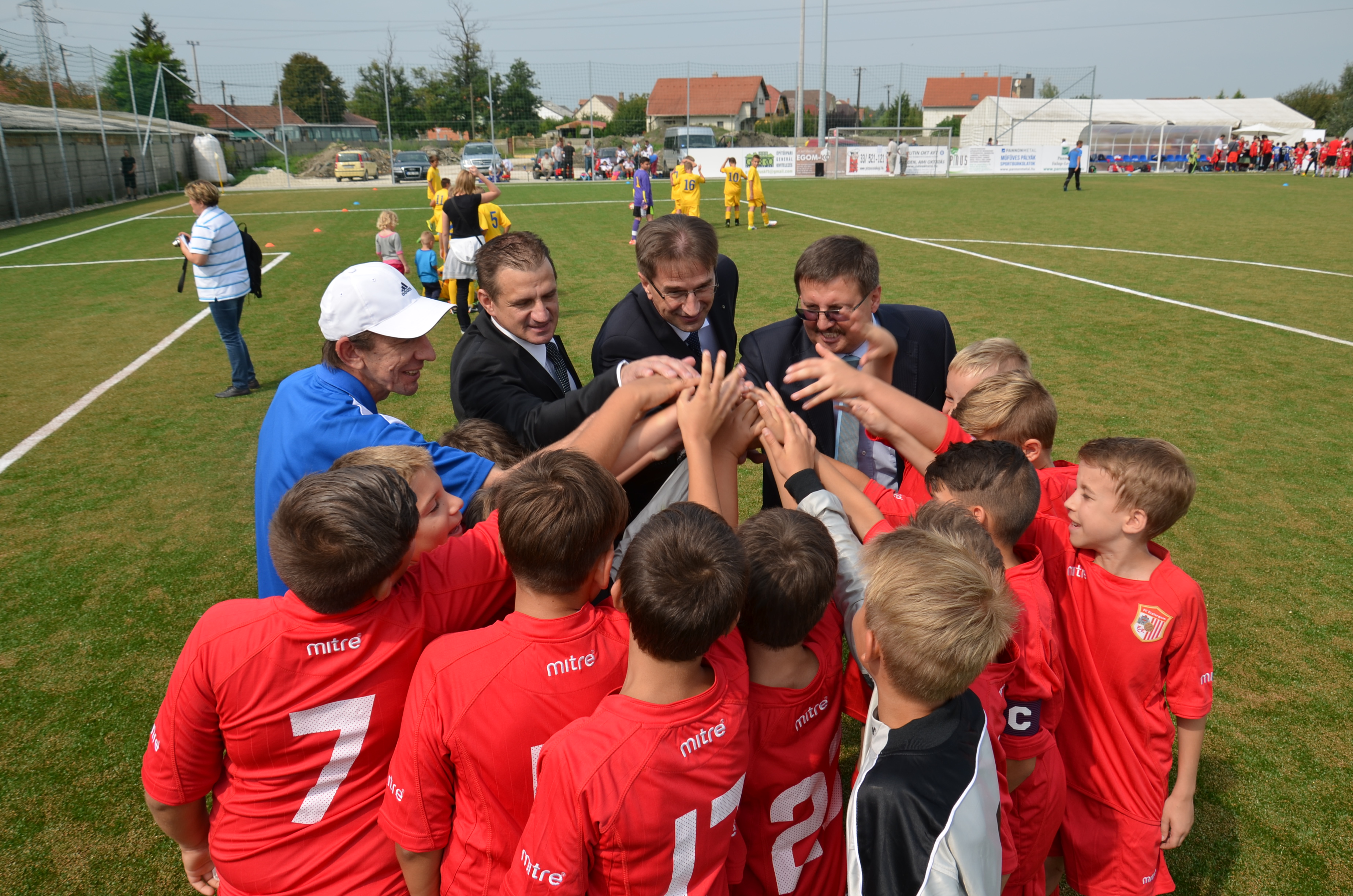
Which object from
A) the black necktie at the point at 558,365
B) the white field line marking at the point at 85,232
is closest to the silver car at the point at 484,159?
the white field line marking at the point at 85,232

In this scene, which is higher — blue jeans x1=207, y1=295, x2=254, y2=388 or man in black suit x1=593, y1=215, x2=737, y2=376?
man in black suit x1=593, y1=215, x2=737, y2=376

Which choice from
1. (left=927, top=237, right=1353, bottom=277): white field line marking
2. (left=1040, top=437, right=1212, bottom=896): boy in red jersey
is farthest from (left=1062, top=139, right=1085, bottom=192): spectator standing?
(left=1040, top=437, right=1212, bottom=896): boy in red jersey

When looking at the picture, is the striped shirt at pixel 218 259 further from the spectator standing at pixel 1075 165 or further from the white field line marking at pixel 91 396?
the spectator standing at pixel 1075 165

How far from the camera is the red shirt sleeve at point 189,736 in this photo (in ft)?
6.19

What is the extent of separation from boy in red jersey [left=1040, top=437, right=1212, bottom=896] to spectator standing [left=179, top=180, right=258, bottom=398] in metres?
8.82

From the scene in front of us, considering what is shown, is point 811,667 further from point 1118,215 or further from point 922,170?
point 922,170

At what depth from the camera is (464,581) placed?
86.0 inches

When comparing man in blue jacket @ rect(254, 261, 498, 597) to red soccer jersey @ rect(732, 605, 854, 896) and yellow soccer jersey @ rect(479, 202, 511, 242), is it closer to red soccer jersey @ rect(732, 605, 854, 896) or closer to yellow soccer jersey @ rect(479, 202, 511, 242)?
red soccer jersey @ rect(732, 605, 854, 896)

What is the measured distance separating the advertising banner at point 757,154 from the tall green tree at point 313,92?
111 feet

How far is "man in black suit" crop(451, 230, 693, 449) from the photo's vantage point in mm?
2988

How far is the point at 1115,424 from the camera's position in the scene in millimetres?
7246

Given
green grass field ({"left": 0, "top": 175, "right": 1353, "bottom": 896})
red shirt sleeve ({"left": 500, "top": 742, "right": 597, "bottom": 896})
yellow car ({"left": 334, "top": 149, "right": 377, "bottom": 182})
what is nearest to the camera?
red shirt sleeve ({"left": 500, "top": 742, "right": 597, "bottom": 896})

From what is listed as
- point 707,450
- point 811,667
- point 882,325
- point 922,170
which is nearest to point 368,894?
point 811,667

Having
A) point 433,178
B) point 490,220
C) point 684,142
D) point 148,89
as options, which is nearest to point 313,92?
point 148,89
